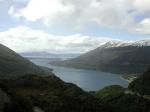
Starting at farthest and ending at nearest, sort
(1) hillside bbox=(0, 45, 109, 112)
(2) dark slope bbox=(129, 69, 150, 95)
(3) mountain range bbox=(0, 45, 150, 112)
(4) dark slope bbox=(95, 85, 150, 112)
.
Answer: (2) dark slope bbox=(129, 69, 150, 95) < (4) dark slope bbox=(95, 85, 150, 112) < (3) mountain range bbox=(0, 45, 150, 112) < (1) hillside bbox=(0, 45, 109, 112)

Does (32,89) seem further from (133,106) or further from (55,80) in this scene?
(133,106)

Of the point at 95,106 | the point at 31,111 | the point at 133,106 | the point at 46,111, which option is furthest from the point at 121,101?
the point at 31,111

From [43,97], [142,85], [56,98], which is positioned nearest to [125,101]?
[142,85]

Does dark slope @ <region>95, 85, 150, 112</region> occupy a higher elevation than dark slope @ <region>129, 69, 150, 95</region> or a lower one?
lower

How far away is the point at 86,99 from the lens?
332 feet

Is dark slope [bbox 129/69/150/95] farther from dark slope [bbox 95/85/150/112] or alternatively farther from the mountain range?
dark slope [bbox 95/85/150/112]

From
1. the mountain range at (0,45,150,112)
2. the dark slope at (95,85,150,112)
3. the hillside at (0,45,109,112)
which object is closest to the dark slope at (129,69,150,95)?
the mountain range at (0,45,150,112)

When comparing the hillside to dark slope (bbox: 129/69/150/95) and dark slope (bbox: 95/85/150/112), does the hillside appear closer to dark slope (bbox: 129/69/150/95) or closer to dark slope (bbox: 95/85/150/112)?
dark slope (bbox: 95/85/150/112)

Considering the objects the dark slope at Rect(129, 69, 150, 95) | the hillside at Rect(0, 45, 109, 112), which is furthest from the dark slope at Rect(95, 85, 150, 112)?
the hillside at Rect(0, 45, 109, 112)

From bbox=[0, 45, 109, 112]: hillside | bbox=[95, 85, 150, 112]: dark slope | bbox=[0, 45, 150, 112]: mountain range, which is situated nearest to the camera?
bbox=[0, 45, 109, 112]: hillside

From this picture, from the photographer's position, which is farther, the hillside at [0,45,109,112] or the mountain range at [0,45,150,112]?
the mountain range at [0,45,150,112]

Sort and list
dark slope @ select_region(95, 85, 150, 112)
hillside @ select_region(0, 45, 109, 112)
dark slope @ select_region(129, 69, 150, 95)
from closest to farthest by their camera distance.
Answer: hillside @ select_region(0, 45, 109, 112) → dark slope @ select_region(95, 85, 150, 112) → dark slope @ select_region(129, 69, 150, 95)

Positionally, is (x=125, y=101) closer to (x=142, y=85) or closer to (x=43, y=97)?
(x=142, y=85)

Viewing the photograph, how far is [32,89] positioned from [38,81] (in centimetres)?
988
